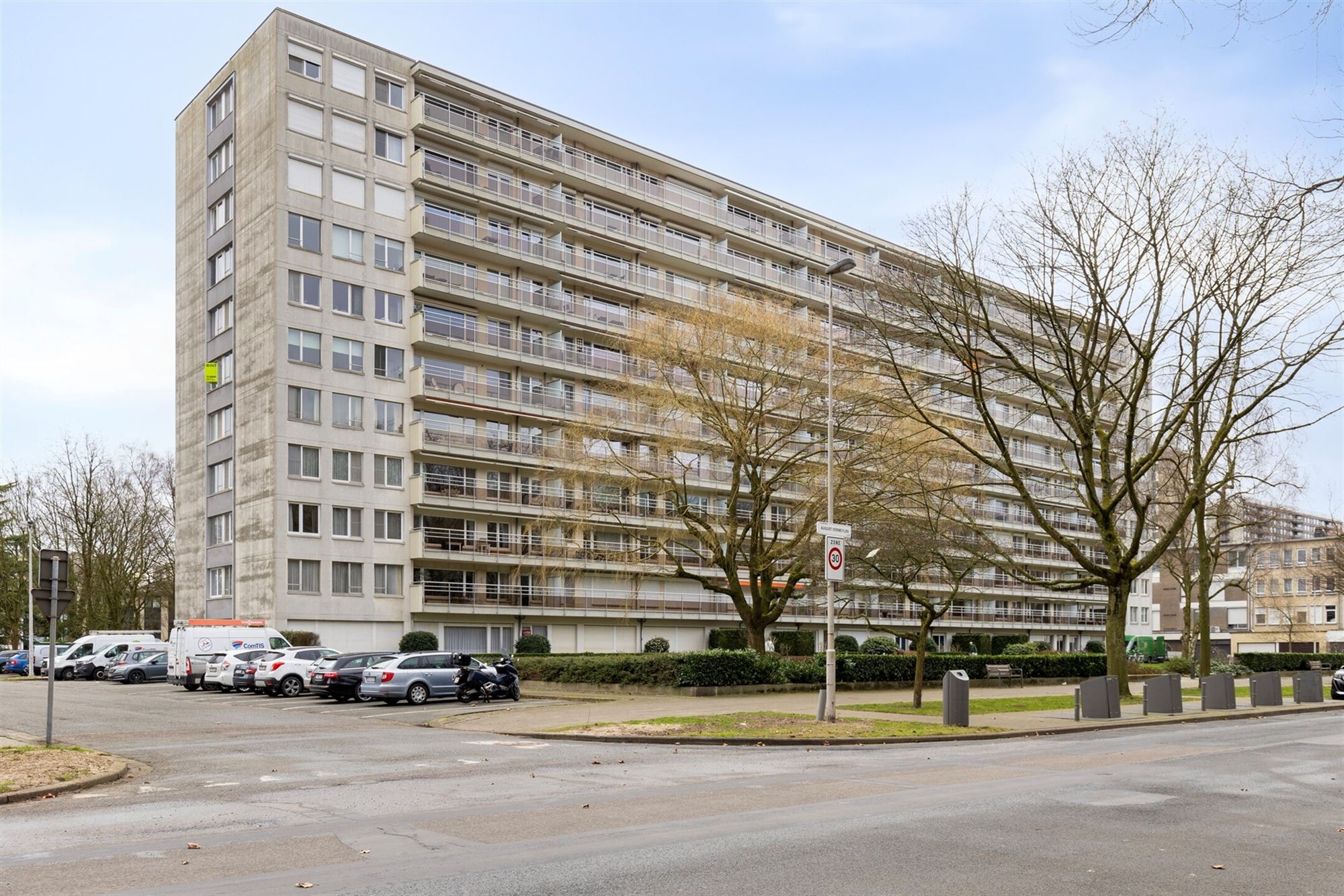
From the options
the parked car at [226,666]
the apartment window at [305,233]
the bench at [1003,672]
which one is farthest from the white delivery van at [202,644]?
the bench at [1003,672]

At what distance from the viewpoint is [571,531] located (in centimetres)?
4406

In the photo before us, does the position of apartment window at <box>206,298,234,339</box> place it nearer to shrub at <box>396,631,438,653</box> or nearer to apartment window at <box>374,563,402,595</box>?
apartment window at <box>374,563,402,595</box>

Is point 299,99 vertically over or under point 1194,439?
over

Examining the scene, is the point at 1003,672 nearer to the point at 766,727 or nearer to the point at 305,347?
the point at 766,727

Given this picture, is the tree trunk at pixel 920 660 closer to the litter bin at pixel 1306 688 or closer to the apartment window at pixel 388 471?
the litter bin at pixel 1306 688

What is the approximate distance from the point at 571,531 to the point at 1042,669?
60.6 feet

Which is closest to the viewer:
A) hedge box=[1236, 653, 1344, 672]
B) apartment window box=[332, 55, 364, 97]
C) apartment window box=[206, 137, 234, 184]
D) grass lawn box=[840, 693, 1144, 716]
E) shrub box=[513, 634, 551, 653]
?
grass lawn box=[840, 693, 1144, 716]

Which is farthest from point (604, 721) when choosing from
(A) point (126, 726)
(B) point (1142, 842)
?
(B) point (1142, 842)

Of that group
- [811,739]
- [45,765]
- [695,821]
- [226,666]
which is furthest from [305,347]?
[695,821]

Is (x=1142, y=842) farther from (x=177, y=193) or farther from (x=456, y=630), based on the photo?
(x=177, y=193)

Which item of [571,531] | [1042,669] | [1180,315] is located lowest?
[1042,669]

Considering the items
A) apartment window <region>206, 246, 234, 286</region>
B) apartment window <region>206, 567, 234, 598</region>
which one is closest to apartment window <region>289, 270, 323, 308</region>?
apartment window <region>206, 246, 234, 286</region>

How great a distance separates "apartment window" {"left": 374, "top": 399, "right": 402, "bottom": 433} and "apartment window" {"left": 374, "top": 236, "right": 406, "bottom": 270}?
6423 mm

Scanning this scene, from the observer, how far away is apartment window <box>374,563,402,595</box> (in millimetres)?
53500
